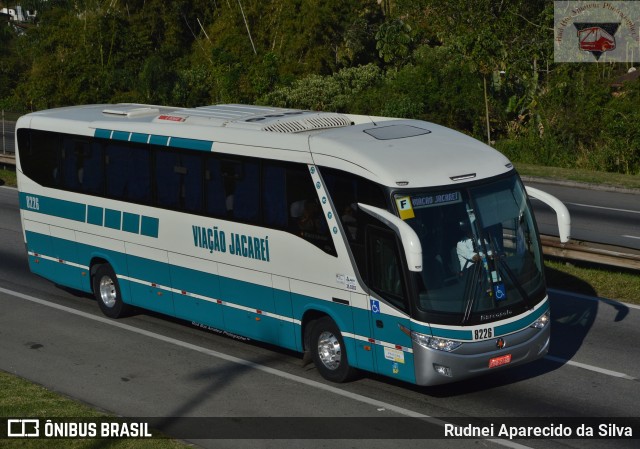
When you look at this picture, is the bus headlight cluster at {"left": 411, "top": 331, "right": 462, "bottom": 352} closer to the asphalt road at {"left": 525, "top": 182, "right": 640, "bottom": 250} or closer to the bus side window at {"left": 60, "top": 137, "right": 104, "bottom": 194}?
the bus side window at {"left": 60, "top": 137, "right": 104, "bottom": 194}

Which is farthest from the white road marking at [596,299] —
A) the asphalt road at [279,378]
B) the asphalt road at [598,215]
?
the asphalt road at [598,215]

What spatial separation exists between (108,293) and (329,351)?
540 centimetres

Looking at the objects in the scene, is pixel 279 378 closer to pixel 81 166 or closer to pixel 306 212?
pixel 306 212

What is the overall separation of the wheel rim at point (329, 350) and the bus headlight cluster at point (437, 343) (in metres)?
1.60

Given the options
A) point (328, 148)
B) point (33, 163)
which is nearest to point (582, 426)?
point (328, 148)

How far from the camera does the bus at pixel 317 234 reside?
1188 centimetres

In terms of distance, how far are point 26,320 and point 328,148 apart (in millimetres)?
6818

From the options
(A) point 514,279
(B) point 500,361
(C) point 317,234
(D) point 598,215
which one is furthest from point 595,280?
(D) point 598,215

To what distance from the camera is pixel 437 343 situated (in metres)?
11.8

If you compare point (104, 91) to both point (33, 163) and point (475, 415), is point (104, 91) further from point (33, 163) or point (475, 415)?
point (475, 415)

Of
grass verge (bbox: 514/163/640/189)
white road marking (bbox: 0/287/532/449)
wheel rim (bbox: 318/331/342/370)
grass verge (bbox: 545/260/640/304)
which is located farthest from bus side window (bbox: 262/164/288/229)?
grass verge (bbox: 514/163/640/189)

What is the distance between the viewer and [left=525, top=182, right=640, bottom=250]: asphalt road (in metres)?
22.9

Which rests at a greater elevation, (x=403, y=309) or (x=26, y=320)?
(x=403, y=309)

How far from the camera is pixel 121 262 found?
16672mm
